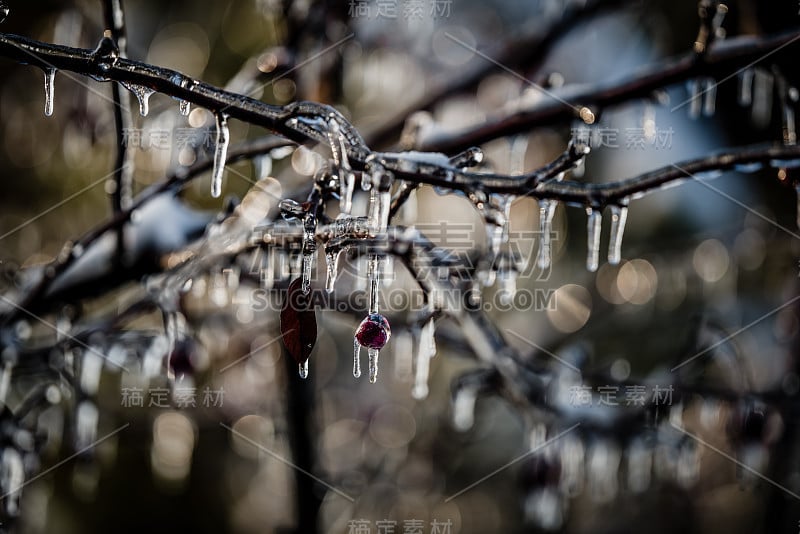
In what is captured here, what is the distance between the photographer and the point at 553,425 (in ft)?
5.37

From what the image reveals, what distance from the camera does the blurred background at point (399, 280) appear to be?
6.20ft

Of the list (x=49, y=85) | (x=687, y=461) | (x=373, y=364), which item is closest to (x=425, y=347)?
(x=373, y=364)

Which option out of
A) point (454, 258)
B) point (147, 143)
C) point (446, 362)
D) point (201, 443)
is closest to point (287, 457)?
point (147, 143)

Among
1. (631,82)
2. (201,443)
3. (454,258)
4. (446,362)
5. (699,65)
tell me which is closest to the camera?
(454,258)

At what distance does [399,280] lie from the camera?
9.74 ft

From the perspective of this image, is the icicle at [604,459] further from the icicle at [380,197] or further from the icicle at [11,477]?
the icicle at [11,477]

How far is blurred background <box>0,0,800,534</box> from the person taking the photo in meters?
1.89

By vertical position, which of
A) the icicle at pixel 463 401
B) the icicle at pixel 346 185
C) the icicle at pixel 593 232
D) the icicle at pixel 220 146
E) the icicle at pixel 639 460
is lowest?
the icicle at pixel 639 460

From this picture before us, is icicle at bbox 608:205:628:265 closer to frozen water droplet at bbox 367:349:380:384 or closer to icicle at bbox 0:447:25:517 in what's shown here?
frozen water droplet at bbox 367:349:380:384

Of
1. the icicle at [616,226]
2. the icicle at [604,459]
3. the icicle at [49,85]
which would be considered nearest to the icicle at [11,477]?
the icicle at [49,85]

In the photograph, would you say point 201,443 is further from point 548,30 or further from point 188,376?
point 548,30

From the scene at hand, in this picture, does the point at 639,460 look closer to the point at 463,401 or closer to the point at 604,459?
the point at 604,459

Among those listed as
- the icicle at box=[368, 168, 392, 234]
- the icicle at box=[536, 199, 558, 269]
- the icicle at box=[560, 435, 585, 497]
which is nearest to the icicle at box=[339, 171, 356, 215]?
the icicle at box=[368, 168, 392, 234]

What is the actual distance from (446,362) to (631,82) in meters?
4.81
